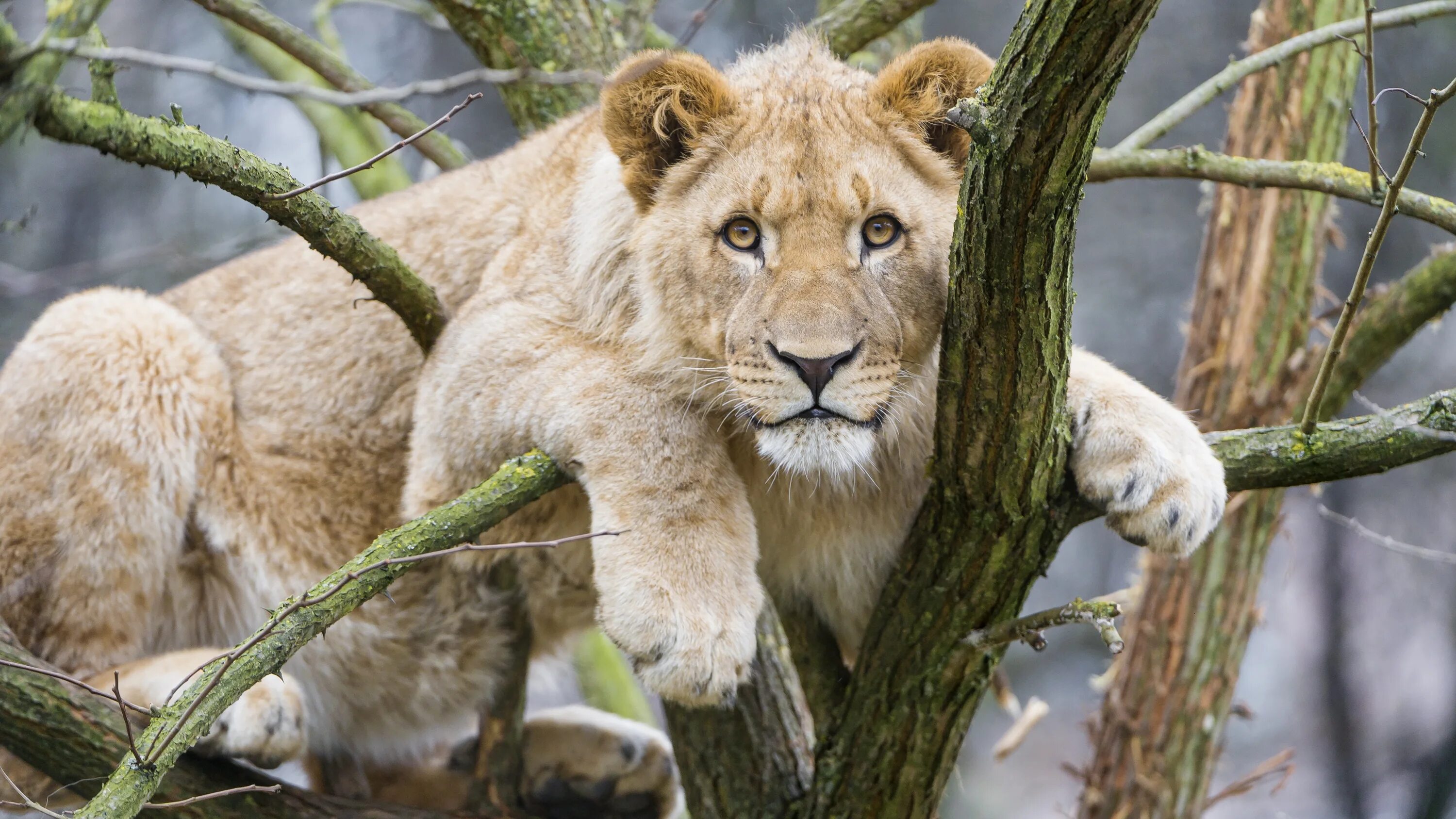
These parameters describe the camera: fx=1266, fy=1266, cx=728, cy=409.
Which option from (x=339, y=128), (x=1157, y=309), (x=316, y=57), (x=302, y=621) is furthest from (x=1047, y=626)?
(x=1157, y=309)

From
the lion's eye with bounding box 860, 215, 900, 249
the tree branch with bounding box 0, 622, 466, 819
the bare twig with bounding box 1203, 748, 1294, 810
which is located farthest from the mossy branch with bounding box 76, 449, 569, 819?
the bare twig with bounding box 1203, 748, 1294, 810

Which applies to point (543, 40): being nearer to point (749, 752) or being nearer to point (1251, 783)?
point (749, 752)

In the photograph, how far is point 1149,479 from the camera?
327 cm

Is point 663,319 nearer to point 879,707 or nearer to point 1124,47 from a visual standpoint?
point 879,707

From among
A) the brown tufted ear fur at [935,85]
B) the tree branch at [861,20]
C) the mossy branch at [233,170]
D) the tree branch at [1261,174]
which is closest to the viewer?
the mossy branch at [233,170]

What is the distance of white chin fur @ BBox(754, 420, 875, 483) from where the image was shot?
3266 mm

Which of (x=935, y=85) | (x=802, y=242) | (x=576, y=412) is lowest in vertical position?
(x=576, y=412)

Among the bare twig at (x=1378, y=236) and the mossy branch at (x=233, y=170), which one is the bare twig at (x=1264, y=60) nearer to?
the bare twig at (x=1378, y=236)

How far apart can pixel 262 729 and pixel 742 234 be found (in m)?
2.13

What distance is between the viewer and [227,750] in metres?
3.88

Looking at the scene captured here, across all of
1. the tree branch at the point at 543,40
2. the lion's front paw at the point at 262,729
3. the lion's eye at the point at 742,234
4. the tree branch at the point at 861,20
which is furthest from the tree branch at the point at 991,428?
the tree branch at the point at 543,40

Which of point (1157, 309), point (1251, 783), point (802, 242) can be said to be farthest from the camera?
point (1157, 309)

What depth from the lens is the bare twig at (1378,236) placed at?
268 cm

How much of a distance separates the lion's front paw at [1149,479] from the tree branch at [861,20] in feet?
7.90
